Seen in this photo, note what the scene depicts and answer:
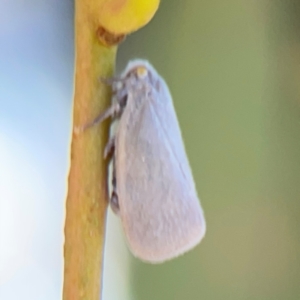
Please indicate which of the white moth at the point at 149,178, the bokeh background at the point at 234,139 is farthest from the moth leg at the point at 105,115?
the bokeh background at the point at 234,139

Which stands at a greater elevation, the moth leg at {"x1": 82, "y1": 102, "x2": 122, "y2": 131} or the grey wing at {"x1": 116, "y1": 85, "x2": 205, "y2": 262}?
the moth leg at {"x1": 82, "y1": 102, "x2": 122, "y2": 131}

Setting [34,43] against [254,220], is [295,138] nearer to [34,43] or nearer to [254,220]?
[254,220]

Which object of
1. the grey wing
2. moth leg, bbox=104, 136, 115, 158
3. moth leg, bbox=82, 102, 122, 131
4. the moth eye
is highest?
the moth eye

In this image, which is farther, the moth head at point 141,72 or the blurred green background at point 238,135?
the blurred green background at point 238,135

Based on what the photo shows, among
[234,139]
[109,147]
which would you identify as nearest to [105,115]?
[109,147]

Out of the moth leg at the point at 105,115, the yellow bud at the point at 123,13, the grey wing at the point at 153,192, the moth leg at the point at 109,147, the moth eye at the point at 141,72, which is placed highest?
the yellow bud at the point at 123,13

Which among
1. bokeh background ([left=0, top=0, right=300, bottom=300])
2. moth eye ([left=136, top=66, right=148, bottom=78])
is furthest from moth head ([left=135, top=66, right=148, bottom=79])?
bokeh background ([left=0, top=0, right=300, bottom=300])

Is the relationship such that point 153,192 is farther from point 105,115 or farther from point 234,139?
point 234,139

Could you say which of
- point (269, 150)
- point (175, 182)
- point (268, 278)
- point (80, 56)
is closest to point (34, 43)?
point (80, 56)

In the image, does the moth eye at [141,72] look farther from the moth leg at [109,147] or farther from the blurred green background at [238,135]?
the blurred green background at [238,135]

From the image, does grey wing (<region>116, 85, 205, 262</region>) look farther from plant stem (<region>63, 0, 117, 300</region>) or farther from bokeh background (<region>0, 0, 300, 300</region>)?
bokeh background (<region>0, 0, 300, 300</region>)
